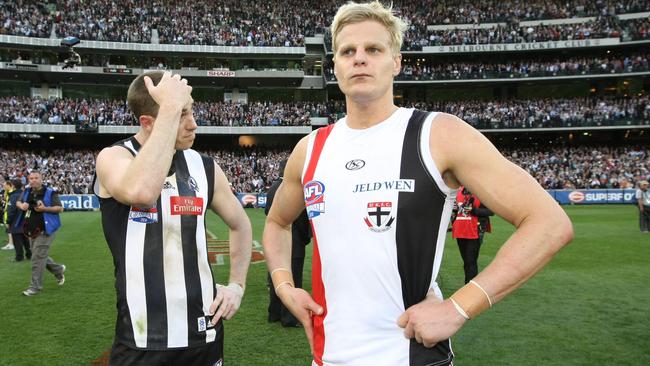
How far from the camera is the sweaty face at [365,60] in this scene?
218cm

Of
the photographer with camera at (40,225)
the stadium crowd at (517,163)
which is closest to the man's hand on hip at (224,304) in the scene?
the photographer with camera at (40,225)

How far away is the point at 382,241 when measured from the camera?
81.7 inches

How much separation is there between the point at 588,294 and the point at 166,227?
8.27 m

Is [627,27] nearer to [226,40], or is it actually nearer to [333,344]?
[226,40]

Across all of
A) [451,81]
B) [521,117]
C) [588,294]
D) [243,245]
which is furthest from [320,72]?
[243,245]

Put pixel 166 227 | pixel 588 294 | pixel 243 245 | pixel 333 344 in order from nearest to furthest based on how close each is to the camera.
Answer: pixel 333 344
pixel 166 227
pixel 243 245
pixel 588 294

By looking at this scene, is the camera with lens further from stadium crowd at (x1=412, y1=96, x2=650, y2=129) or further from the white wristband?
the white wristband

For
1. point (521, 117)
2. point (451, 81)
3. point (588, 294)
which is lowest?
point (588, 294)

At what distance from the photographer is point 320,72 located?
177 feet

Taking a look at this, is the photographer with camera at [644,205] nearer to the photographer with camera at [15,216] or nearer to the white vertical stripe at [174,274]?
the photographer with camera at [15,216]

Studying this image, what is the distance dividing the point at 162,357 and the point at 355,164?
1.42 m

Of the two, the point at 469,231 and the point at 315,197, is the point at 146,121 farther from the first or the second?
the point at 469,231

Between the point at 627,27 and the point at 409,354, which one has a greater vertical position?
the point at 627,27

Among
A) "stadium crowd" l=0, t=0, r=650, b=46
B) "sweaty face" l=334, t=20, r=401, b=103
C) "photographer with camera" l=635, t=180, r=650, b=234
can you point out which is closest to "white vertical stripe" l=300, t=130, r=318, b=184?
"sweaty face" l=334, t=20, r=401, b=103
